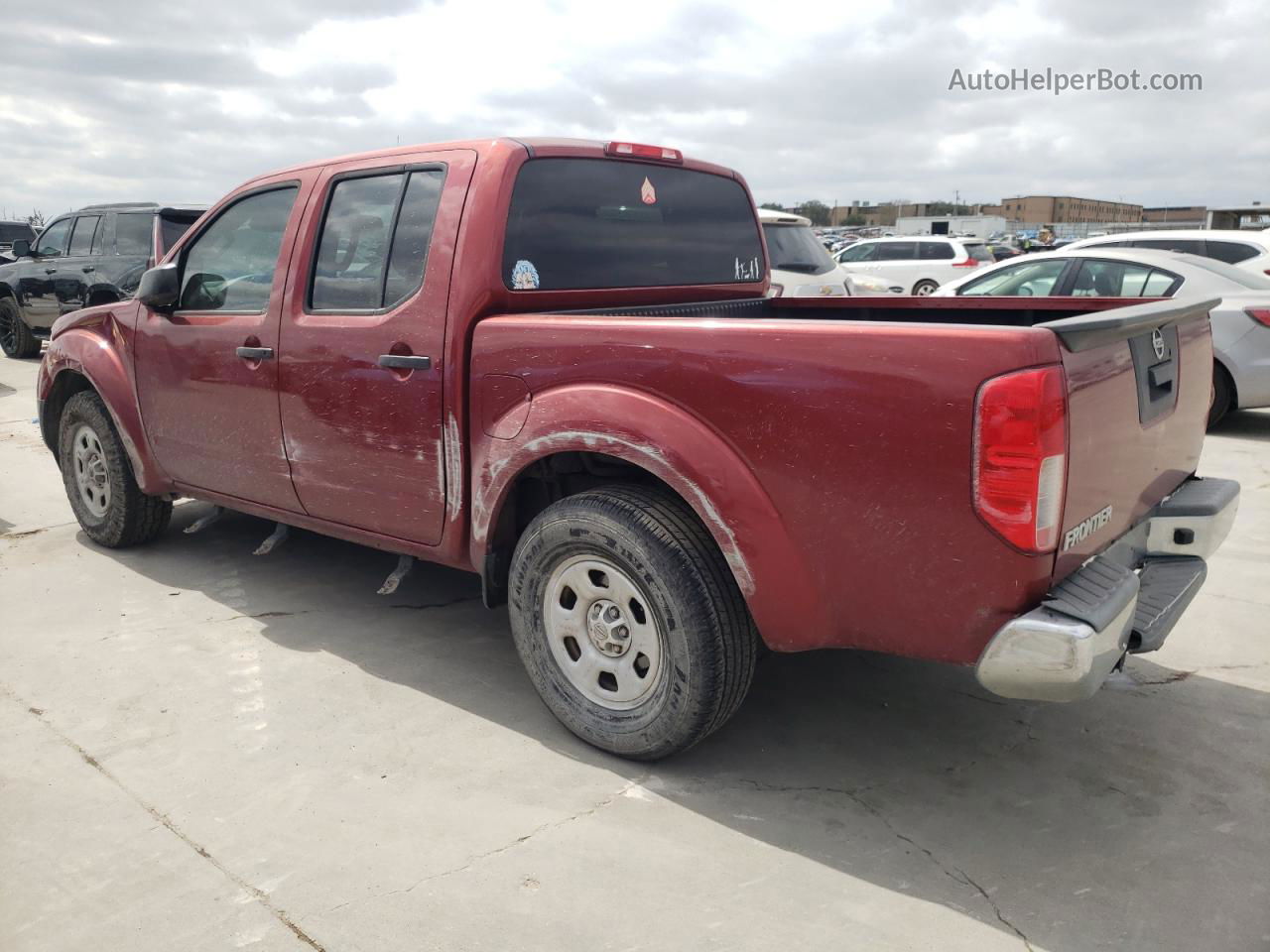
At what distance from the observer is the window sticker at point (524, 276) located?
3523 mm

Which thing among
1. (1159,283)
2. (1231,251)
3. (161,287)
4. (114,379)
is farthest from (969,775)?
(1231,251)

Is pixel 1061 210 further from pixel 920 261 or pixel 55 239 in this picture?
pixel 55 239

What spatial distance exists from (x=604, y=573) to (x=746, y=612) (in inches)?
18.2

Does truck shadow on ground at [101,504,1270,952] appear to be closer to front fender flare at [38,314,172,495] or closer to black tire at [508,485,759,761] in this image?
black tire at [508,485,759,761]

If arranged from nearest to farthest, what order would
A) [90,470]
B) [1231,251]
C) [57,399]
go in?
[90,470] < [57,399] < [1231,251]

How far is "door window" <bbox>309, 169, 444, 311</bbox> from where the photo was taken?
3639 millimetres

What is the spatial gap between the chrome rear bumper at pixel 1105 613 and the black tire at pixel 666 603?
729mm

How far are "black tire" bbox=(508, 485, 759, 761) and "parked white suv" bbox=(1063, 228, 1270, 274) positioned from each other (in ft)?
24.1

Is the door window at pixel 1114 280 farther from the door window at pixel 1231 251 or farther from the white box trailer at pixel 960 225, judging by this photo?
the white box trailer at pixel 960 225

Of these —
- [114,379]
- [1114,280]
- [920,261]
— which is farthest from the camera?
[920,261]

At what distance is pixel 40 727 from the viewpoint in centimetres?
347

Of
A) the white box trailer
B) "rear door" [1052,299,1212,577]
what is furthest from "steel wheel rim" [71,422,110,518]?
the white box trailer

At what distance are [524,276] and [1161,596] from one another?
7.34ft

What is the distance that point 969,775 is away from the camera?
3.19m
